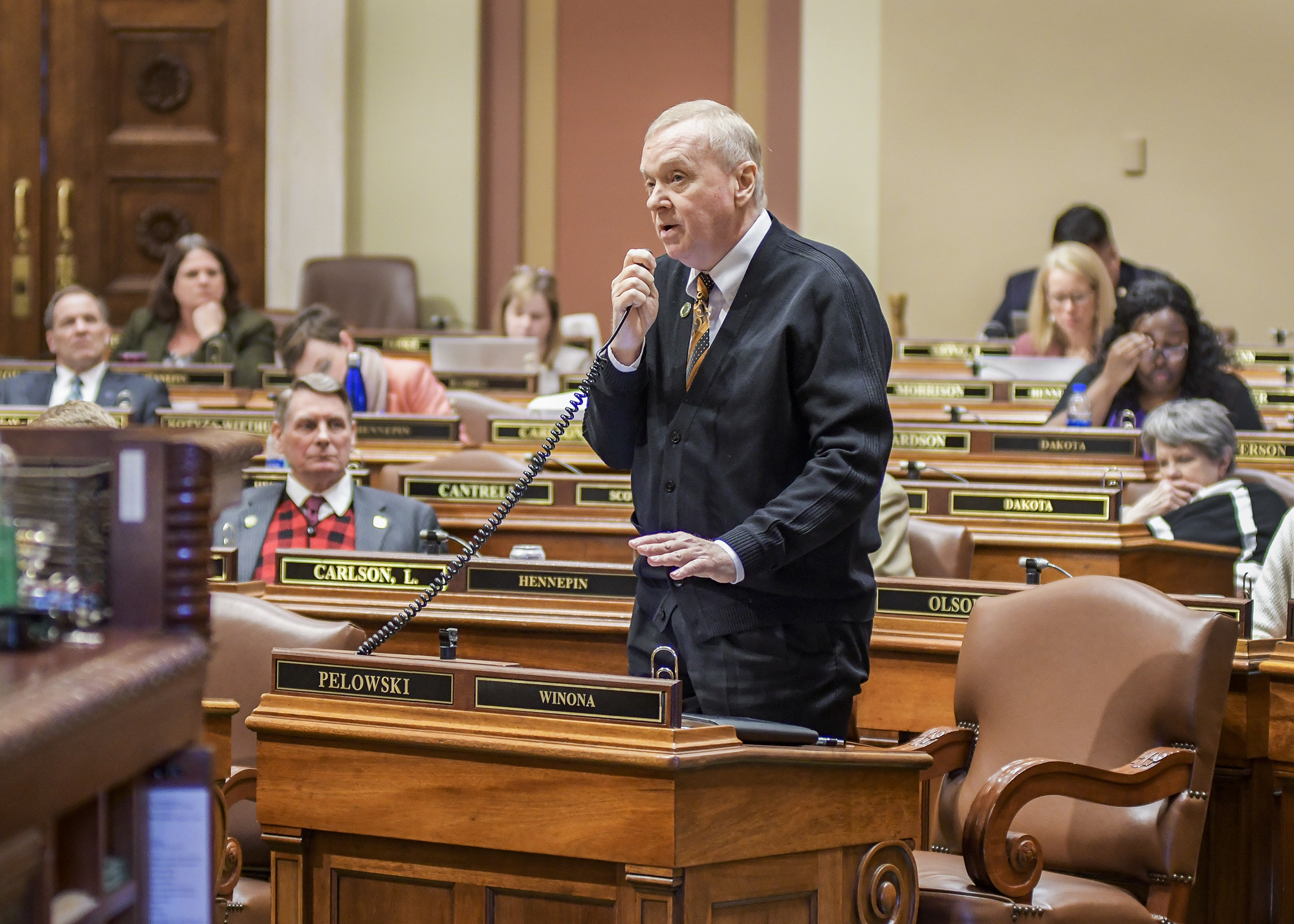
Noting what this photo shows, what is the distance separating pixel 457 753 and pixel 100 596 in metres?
0.84


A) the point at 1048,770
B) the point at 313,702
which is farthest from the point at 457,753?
the point at 1048,770

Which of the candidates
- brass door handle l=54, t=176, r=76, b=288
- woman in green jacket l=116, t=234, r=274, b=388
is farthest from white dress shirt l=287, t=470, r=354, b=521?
brass door handle l=54, t=176, r=76, b=288

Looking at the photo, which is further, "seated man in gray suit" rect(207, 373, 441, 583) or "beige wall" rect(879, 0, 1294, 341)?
"beige wall" rect(879, 0, 1294, 341)

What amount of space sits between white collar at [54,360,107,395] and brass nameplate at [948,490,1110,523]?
3050 millimetres

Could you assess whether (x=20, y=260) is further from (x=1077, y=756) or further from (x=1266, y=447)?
(x=1077, y=756)

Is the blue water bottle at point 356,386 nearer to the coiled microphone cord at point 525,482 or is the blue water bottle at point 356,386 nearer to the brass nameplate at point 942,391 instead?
the brass nameplate at point 942,391

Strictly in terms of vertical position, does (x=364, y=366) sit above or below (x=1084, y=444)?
above

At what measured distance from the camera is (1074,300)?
5785 mm

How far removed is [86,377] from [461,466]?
1771 millimetres

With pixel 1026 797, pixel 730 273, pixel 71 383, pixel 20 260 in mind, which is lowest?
pixel 1026 797

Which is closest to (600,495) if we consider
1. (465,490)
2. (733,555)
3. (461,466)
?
(465,490)

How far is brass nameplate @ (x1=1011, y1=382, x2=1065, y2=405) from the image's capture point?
563cm

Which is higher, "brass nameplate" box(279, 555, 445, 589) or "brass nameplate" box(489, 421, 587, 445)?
"brass nameplate" box(489, 421, 587, 445)

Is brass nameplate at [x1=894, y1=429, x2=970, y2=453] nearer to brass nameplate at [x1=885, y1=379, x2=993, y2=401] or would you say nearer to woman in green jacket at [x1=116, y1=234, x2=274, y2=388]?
brass nameplate at [x1=885, y1=379, x2=993, y2=401]
